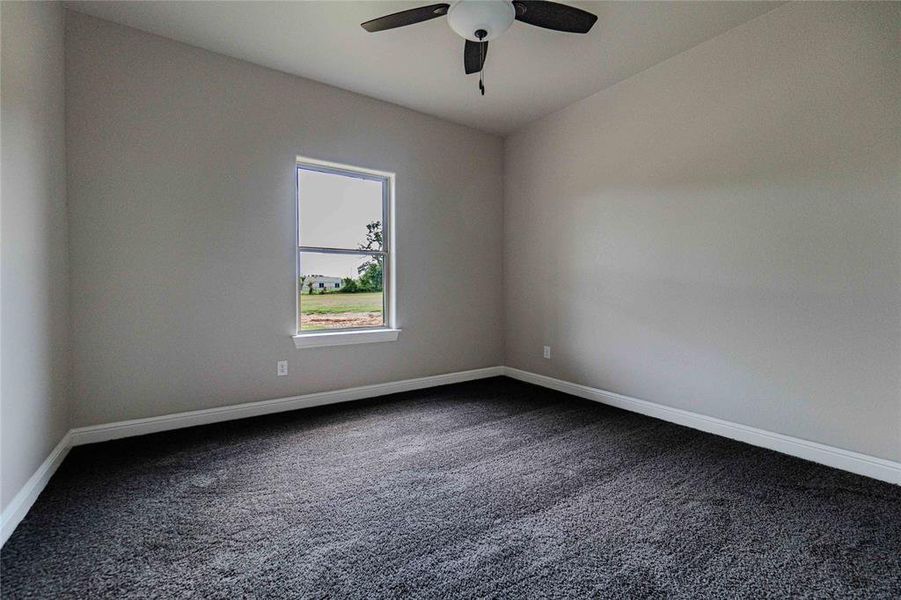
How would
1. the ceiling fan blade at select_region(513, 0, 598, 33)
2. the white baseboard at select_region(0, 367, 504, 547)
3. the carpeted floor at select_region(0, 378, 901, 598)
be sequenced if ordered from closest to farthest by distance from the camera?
the carpeted floor at select_region(0, 378, 901, 598) < the white baseboard at select_region(0, 367, 504, 547) < the ceiling fan blade at select_region(513, 0, 598, 33)

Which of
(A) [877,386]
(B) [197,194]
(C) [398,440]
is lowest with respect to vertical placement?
(C) [398,440]

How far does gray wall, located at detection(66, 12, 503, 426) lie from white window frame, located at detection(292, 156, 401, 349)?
62 millimetres

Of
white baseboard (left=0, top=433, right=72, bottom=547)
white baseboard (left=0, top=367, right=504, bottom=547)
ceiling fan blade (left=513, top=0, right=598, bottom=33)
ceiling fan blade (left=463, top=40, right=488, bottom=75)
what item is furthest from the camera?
ceiling fan blade (left=463, top=40, right=488, bottom=75)

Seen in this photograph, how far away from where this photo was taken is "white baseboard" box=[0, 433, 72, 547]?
1587 millimetres

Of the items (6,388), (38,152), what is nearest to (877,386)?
(6,388)

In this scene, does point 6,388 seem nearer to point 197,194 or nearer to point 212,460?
point 212,460

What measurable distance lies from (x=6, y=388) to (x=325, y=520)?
1.42 m

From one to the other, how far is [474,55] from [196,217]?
2172 millimetres

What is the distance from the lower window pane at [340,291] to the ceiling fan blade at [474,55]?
1.83m

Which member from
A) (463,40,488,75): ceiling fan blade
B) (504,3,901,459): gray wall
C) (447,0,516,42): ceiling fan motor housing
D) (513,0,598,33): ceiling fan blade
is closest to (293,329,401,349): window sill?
(504,3,901,459): gray wall

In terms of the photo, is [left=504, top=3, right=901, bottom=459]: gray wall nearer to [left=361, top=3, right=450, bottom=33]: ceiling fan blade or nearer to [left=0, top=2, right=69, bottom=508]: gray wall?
[left=361, top=3, right=450, bottom=33]: ceiling fan blade

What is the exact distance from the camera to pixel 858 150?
7.18 ft

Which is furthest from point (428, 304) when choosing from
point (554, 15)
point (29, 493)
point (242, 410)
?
point (29, 493)

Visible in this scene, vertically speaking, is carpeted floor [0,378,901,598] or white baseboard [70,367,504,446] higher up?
white baseboard [70,367,504,446]
